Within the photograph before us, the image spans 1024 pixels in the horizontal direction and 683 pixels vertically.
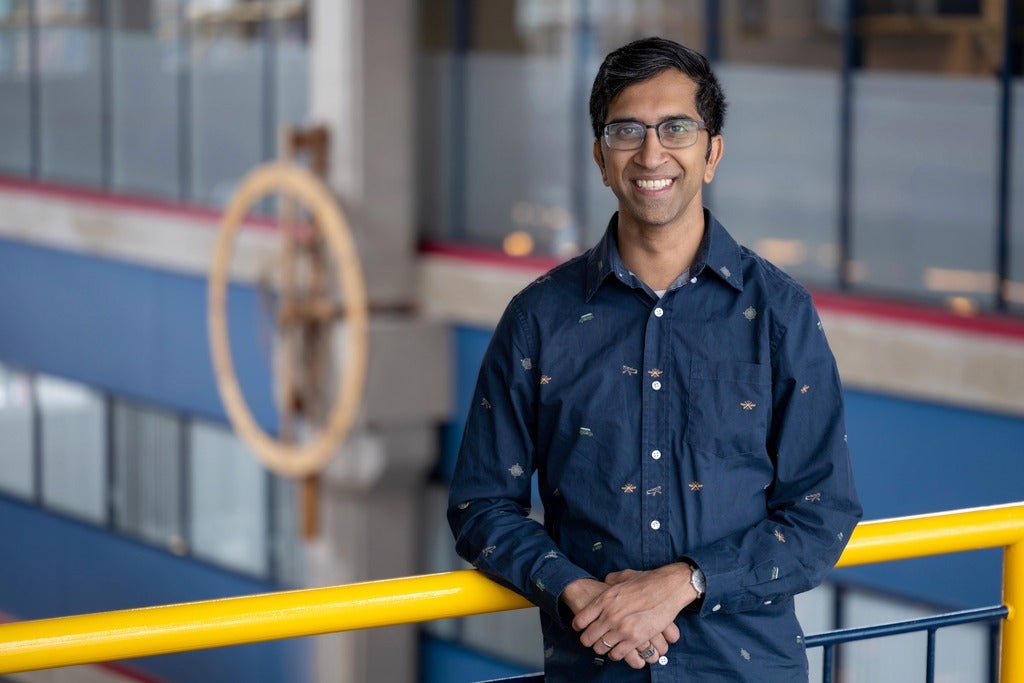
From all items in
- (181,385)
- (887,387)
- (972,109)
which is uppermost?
(972,109)

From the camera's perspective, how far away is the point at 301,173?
41.9 feet

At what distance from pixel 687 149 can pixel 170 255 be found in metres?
13.2

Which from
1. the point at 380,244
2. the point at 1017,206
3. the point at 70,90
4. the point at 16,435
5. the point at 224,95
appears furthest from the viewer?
the point at 16,435

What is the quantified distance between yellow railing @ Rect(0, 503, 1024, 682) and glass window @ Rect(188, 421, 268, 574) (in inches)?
498

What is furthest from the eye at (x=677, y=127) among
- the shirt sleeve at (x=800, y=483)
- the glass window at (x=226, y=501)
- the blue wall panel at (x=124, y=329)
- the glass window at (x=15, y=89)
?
the glass window at (x=15, y=89)

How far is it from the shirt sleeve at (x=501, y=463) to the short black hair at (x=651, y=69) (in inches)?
15.0

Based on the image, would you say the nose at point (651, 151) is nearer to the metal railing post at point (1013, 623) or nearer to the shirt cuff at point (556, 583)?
the shirt cuff at point (556, 583)

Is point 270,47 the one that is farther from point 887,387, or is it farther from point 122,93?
point 887,387

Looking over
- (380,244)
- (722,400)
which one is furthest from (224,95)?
(722,400)

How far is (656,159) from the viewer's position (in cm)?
261

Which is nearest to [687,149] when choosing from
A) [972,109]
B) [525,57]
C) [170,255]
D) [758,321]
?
[758,321]

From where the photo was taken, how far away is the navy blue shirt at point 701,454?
8.59 ft

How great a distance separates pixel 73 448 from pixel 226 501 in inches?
111

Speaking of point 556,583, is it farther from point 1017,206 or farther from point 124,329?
point 124,329
